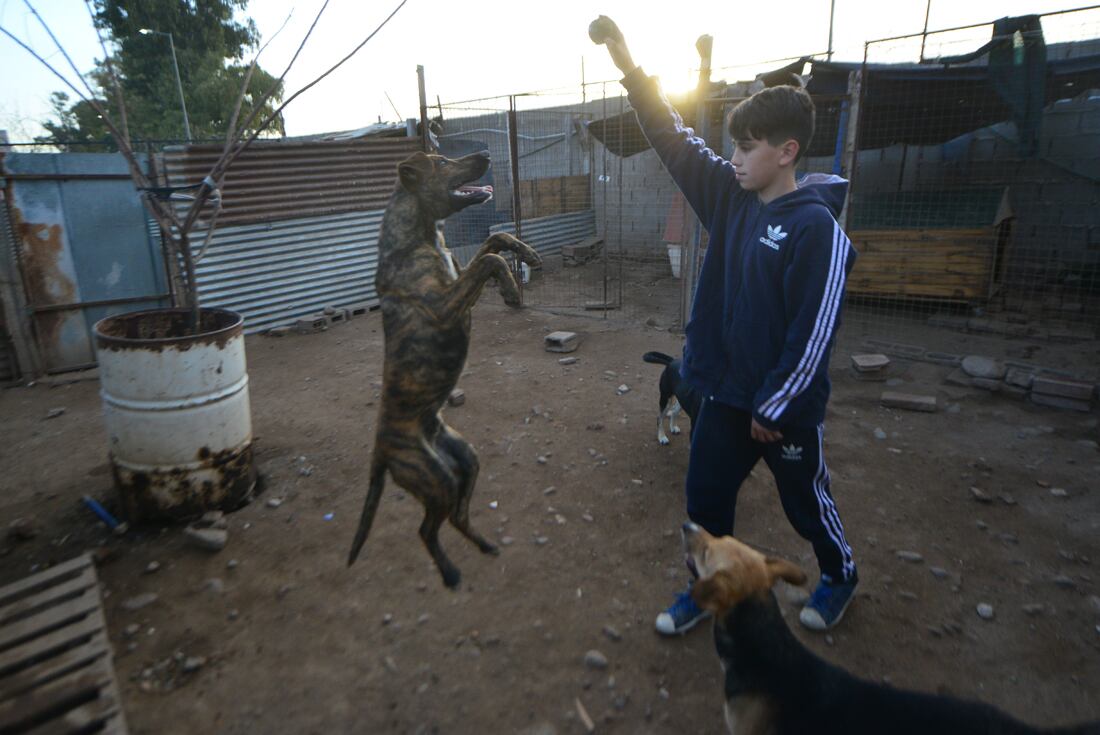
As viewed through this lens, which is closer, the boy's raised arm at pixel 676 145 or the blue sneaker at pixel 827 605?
the boy's raised arm at pixel 676 145

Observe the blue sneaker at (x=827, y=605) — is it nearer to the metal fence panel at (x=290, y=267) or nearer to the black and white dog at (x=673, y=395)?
the black and white dog at (x=673, y=395)

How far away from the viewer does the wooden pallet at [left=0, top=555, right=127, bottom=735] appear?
7.13 feet

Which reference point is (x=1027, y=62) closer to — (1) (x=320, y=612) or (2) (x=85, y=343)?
(1) (x=320, y=612)

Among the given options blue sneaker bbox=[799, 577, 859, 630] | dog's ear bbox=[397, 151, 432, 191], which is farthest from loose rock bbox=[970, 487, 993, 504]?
dog's ear bbox=[397, 151, 432, 191]

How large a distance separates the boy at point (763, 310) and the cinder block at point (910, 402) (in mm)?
3142

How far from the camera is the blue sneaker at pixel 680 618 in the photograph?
288 cm

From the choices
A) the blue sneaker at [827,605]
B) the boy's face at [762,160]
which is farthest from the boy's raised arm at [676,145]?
the blue sneaker at [827,605]

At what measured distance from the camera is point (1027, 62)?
6.39 meters

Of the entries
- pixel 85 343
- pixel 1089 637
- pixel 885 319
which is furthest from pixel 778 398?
pixel 85 343

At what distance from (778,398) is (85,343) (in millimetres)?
8011

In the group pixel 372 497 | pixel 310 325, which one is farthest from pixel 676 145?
pixel 310 325

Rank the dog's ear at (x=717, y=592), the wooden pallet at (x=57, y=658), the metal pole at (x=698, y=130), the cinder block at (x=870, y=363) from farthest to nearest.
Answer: the metal pole at (x=698, y=130)
the cinder block at (x=870, y=363)
the wooden pallet at (x=57, y=658)
the dog's ear at (x=717, y=592)

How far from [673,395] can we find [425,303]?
3052 millimetres

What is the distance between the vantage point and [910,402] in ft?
18.0
